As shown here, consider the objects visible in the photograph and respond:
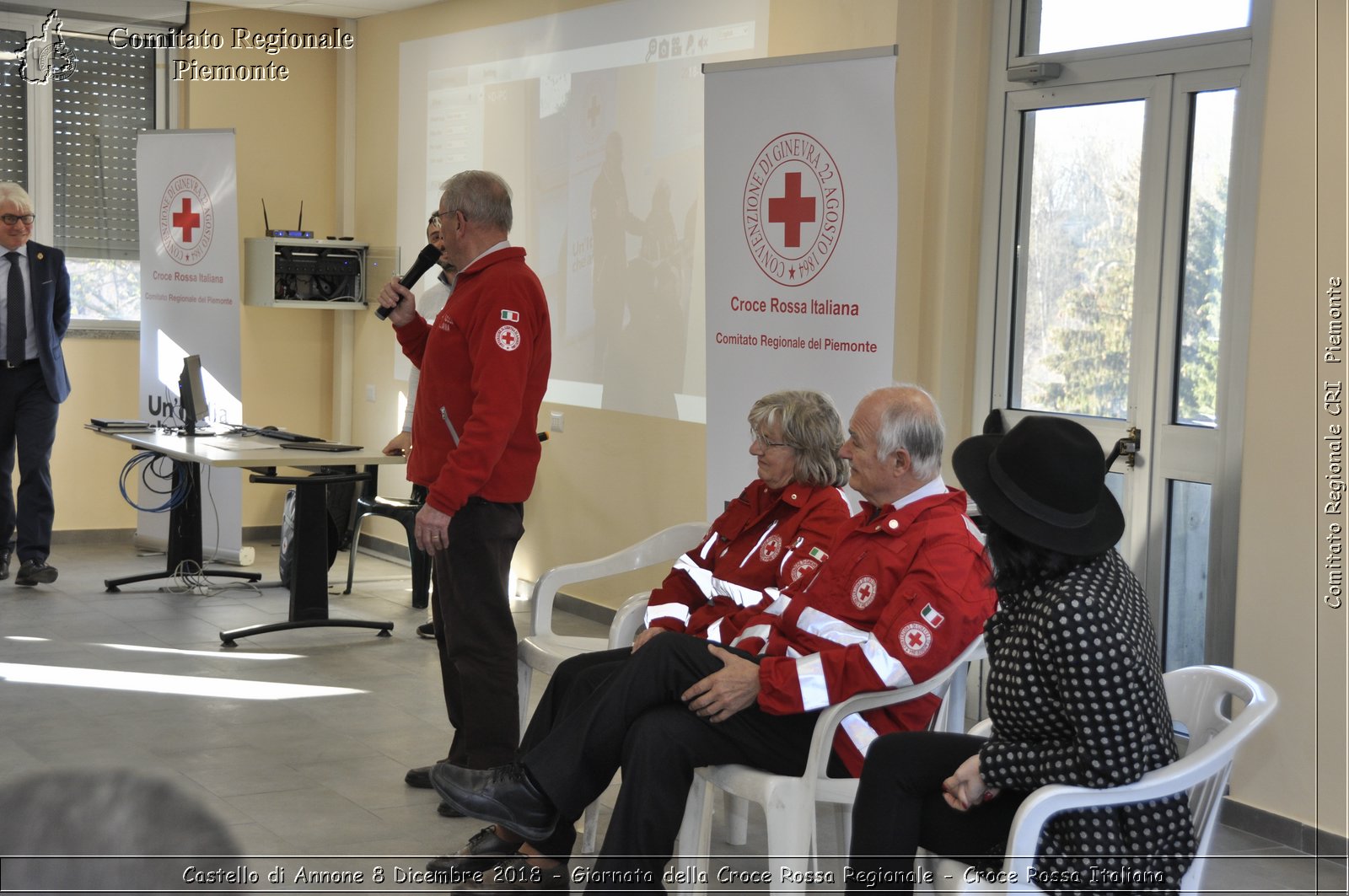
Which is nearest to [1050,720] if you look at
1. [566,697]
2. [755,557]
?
[755,557]

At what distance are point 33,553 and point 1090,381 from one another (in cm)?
492

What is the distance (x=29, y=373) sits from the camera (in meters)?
6.35

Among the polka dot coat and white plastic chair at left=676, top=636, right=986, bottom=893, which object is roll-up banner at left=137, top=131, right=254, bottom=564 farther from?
the polka dot coat

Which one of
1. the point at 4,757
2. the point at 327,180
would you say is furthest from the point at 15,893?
the point at 327,180

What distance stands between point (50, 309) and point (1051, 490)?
18.3 feet

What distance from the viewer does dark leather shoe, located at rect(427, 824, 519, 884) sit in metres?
2.96

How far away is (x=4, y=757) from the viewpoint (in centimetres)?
378

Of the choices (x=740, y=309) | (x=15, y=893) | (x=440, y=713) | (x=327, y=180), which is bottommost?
(x=440, y=713)

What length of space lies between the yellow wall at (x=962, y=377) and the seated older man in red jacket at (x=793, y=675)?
125 centimetres

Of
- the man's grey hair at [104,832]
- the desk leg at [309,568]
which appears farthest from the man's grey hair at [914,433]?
the desk leg at [309,568]

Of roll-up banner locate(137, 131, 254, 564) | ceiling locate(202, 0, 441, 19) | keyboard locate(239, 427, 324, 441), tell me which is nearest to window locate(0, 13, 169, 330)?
ceiling locate(202, 0, 441, 19)

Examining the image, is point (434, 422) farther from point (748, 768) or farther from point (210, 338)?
point (210, 338)

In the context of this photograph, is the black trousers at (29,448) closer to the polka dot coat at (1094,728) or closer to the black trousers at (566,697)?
the black trousers at (566,697)

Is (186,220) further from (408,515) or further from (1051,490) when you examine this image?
(1051,490)
